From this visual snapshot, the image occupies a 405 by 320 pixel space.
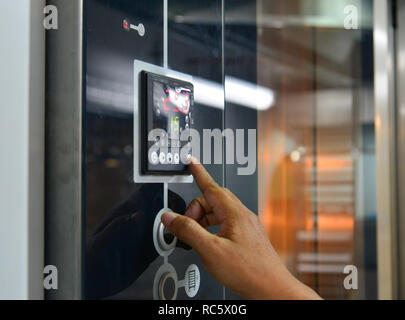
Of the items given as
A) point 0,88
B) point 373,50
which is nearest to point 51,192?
point 0,88

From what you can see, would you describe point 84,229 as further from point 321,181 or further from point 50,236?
point 321,181

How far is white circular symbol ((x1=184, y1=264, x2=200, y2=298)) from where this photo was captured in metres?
0.86

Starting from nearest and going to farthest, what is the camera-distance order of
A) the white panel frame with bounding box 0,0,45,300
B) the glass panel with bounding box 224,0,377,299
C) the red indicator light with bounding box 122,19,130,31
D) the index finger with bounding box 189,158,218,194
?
1. the white panel frame with bounding box 0,0,45,300
2. the red indicator light with bounding box 122,19,130,31
3. the index finger with bounding box 189,158,218,194
4. the glass panel with bounding box 224,0,377,299

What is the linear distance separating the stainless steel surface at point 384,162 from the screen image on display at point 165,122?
3.92 feet

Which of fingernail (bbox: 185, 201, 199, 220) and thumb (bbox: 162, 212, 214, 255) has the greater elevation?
fingernail (bbox: 185, 201, 199, 220)

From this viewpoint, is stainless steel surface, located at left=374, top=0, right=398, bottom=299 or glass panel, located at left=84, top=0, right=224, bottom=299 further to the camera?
stainless steel surface, located at left=374, top=0, right=398, bottom=299

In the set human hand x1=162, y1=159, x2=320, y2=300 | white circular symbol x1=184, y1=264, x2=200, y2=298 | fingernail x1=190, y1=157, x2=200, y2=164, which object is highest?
fingernail x1=190, y1=157, x2=200, y2=164

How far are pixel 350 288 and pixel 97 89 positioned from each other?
141 centimetres

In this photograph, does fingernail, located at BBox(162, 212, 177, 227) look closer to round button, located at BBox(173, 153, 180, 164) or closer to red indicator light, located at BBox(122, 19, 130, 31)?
round button, located at BBox(173, 153, 180, 164)

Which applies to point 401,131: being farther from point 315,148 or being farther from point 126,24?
point 126,24

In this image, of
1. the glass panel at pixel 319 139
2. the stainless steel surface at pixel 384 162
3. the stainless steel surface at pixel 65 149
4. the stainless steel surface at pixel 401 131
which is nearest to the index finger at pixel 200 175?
the stainless steel surface at pixel 65 149

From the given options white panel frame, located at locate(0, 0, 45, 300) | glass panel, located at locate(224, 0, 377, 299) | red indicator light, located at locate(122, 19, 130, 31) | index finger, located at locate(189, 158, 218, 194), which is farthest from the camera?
glass panel, located at locate(224, 0, 377, 299)

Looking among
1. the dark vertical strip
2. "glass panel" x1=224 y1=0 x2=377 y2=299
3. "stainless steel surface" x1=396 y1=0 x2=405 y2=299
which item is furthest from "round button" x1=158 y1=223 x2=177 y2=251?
"stainless steel surface" x1=396 y1=0 x2=405 y2=299

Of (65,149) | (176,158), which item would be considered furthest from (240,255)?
(65,149)
